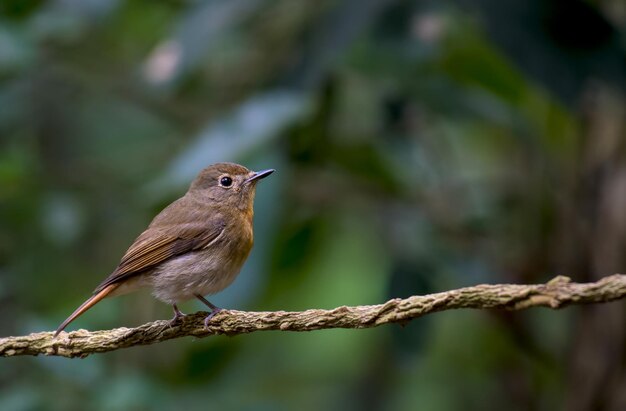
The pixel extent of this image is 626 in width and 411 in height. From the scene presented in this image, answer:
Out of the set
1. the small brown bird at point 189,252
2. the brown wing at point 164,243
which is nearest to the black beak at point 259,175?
the small brown bird at point 189,252

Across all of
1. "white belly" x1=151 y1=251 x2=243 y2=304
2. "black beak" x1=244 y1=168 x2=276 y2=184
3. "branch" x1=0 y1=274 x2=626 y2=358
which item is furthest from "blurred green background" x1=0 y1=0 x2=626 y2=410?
"branch" x1=0 y1=274 x2=626 y2=358

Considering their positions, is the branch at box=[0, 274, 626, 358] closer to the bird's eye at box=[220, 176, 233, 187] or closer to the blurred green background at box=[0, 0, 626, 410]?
the bird's eye at box=[220, 176, 233, 187]

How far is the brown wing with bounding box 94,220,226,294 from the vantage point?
3359 millimetres

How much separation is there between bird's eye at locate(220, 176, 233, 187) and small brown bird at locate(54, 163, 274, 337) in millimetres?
101

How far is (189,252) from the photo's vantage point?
11.8 feet

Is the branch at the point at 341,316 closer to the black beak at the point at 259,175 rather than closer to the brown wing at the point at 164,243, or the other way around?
the brown wing at the point at 164,243

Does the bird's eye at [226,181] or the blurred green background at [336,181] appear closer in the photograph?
the bird's eye at [226,181]

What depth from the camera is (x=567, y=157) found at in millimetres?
5410

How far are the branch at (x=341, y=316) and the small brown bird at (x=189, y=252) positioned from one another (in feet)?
1.61

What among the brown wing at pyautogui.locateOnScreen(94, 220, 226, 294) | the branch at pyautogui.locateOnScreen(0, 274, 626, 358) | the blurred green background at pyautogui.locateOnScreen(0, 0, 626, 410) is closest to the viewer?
the branch at pyautogui.locateOnScreen(0, 274, 626, 358)

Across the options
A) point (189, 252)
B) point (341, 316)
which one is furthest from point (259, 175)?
point (341, 316)

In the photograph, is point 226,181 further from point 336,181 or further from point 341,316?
point 341,316

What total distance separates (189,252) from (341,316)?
1.62 metres

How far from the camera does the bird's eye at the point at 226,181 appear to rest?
12.7 feet
